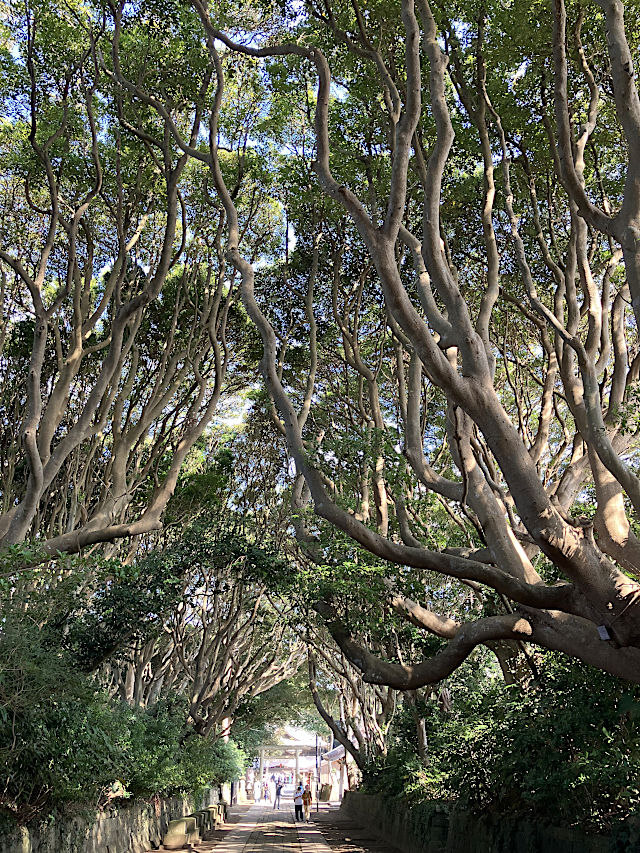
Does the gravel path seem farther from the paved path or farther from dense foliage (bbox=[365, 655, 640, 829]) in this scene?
dense foliage (bbox=[365, 655, 640, 829])

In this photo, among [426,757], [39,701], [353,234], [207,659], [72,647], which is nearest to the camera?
[39,701]

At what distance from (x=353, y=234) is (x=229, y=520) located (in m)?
5.57

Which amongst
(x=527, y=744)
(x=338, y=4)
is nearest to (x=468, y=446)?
(x=527, y=744)

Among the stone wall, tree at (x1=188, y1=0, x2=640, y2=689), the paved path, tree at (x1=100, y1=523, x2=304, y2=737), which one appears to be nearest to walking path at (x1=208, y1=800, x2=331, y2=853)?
the paved path

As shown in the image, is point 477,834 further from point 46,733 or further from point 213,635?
point 213,635

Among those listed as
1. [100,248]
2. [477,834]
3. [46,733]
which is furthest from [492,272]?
[100,248]

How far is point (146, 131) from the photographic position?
11.0 m

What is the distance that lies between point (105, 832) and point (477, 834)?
5.30 metres

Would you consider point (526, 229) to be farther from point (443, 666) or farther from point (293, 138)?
point (443, 666)

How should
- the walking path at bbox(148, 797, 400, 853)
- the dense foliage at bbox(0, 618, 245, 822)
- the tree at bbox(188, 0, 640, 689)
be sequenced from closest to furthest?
1. the tree at bbox(188, 0, 640, 689)
2. the dense foliage at bbox(0, 618, 245, 822)
3. the walking path at bbox(148, 797, 400, 853)

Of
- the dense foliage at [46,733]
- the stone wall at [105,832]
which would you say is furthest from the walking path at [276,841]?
the dense foliage at [46,733]

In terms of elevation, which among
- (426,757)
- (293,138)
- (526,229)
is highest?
(293,138)

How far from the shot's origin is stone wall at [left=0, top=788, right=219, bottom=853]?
7728 millimetres

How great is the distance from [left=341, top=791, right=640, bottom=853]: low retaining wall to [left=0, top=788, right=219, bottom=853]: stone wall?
15.1 ft
